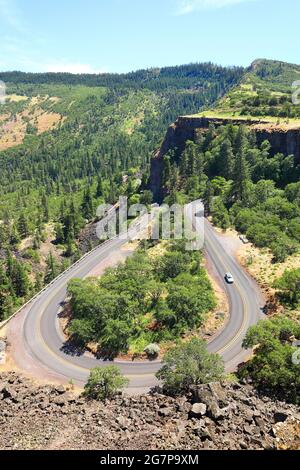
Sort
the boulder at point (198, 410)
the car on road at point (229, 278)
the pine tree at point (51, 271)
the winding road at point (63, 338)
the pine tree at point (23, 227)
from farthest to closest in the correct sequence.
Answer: the pine tree at point (23, 227), the pine tree at point (51, 271), the car on road at point (229, 278), the winding road at point (63, 338), the boulder at point (198, 410)

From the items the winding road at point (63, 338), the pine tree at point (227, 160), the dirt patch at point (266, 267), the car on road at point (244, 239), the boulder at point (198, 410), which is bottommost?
the winding road at point (63, 338)

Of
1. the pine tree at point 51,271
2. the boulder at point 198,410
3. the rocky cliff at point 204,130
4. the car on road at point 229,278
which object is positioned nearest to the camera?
the boulder at point 198,410

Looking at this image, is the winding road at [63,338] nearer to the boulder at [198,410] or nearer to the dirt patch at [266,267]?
the dirt patch at [266,267]

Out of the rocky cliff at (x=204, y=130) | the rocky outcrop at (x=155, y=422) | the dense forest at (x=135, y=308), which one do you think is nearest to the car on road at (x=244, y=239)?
the dense forest at (x=135, y=308)

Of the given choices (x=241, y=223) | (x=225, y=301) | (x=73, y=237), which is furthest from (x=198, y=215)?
→ (x=73, y=237)

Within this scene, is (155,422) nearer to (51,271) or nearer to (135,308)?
(135,308)

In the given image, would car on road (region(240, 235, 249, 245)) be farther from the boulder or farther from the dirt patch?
the boulder
